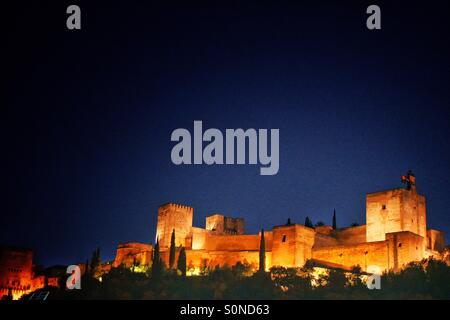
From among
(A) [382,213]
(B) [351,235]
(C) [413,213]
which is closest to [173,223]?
(B) [351,235]

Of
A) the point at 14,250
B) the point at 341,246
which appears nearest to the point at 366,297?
the point at 341,246

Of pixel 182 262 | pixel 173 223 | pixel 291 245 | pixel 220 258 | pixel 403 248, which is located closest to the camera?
pixel 403 248

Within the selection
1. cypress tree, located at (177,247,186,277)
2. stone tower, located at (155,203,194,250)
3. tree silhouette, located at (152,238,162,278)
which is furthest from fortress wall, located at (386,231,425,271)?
stone tower, located at (155,203,194,250)

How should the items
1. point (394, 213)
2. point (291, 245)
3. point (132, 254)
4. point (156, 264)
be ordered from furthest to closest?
point (132, 254), point (156, 264), point (291, 245), point (394, 213)

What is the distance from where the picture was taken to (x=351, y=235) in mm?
57875

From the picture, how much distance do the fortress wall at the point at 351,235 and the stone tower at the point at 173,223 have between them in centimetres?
1406

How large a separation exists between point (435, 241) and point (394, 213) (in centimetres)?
515

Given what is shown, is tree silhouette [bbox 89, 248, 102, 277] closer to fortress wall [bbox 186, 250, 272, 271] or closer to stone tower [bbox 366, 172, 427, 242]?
fortress wall [bbox 186, 250, 272, 271]

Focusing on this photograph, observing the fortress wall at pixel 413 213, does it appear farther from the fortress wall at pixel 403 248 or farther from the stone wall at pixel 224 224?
the stone wall at pixel 224 224

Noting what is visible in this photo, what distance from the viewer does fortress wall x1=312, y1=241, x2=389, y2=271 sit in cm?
5043

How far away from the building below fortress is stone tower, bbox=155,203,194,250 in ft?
9.38

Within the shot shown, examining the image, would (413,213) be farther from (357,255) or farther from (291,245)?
(291,245)

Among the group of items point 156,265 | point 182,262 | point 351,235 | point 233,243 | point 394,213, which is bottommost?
point 156,265
